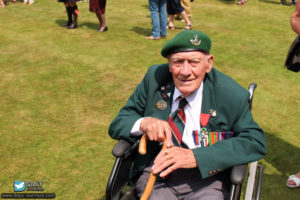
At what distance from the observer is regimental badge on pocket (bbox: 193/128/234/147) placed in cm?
207

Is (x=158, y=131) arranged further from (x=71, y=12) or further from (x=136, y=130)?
(x=71, y=12)

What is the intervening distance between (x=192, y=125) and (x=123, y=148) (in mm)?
494

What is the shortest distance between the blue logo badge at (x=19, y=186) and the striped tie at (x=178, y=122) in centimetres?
178

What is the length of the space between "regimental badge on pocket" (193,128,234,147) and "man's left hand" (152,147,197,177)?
0.51 ft

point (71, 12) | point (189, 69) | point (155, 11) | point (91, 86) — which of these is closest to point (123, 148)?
point (189, 69)

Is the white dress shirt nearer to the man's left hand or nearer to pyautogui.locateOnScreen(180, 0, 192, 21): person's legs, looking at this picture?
the man's left hand

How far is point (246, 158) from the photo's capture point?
191 centimetres

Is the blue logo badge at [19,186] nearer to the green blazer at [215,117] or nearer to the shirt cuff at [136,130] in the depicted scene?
the green blazer at [215,117]


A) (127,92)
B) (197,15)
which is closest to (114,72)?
(127,92)

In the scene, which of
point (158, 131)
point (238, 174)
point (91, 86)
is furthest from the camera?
point (91, 86)

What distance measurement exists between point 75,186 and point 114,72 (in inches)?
107

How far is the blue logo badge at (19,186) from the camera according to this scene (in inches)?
119

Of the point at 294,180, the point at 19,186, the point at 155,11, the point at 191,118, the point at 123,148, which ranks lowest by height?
the point at 19,186

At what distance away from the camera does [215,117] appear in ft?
6.78
